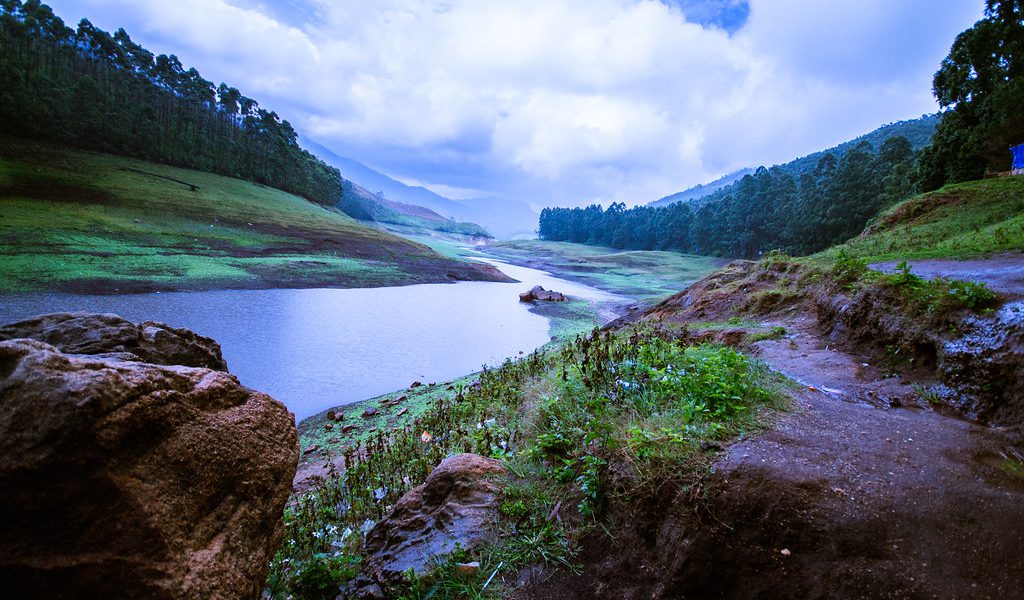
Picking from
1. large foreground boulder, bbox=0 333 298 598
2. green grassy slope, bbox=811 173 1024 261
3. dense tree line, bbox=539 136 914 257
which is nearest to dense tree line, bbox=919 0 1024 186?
dense tree line, bbox=539 136 914 257

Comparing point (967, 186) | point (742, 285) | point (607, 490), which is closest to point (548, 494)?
point (607, 490)

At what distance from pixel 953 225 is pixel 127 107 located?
79.5 meters

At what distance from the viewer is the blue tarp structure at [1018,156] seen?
847 inches

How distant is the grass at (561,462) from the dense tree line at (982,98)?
29404 mm

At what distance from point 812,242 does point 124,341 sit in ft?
195

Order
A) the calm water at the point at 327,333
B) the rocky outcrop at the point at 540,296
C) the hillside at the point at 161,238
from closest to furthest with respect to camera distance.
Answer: the calm water at the point at 327,333
the hillside at the point at 161,238
the rocky outcrop at the point at 540,296

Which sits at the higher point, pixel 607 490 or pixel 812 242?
pixel 812 242

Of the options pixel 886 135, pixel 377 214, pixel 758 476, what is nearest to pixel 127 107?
pixel 758 476

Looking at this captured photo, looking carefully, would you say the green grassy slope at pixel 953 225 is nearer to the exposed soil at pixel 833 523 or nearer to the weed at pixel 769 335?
the weed at pixel 769 335

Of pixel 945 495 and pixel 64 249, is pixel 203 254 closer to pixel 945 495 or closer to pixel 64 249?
pixel 64 249

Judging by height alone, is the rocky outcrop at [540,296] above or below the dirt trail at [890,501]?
below

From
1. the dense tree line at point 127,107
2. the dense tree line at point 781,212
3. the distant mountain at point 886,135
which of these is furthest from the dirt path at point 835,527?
the distant mountain at point 886,135

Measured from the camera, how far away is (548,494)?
4.41 m

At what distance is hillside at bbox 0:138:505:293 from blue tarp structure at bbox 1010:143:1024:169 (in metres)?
38.0
